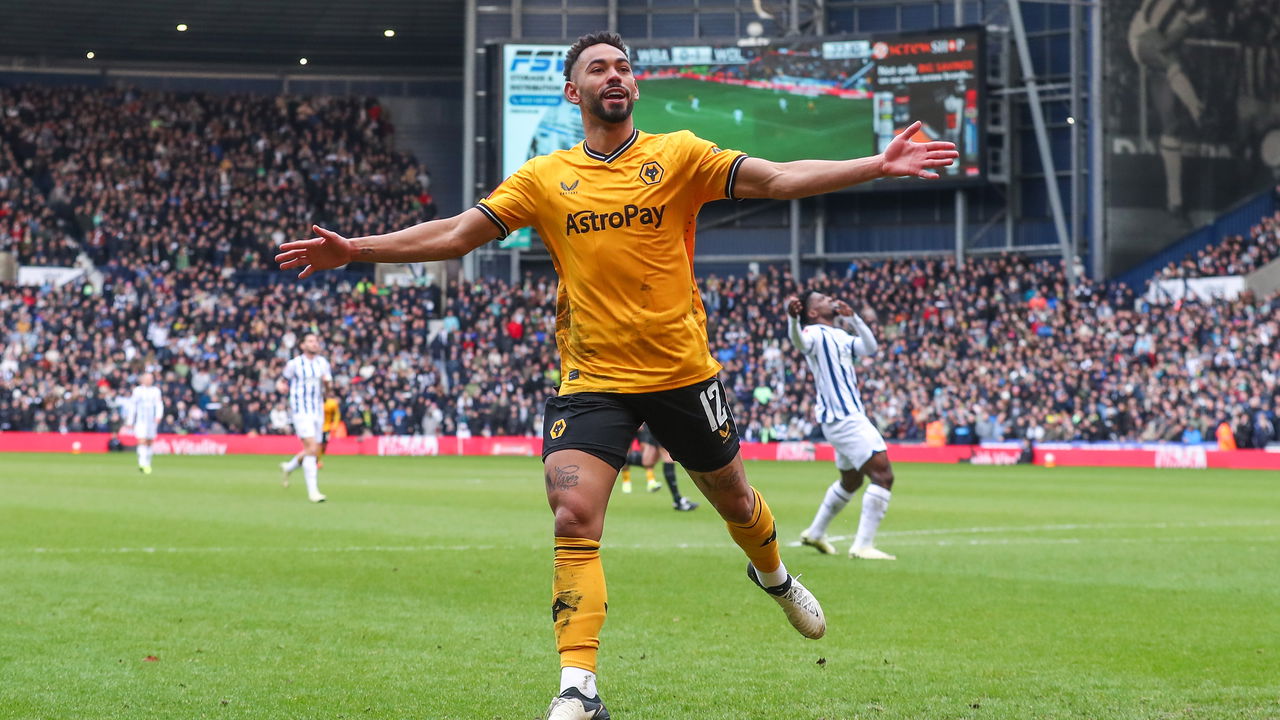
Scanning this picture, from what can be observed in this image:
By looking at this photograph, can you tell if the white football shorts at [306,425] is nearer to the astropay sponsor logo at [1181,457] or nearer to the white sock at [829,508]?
the white sock at [829,508]

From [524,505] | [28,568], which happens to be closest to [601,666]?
[28,568]

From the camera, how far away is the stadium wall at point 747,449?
35.6 m

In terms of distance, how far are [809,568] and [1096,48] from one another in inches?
1503

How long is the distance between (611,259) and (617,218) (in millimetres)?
174

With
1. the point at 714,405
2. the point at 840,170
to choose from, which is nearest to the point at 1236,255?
the point at 714,405

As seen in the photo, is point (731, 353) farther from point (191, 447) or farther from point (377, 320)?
point (191, 447)

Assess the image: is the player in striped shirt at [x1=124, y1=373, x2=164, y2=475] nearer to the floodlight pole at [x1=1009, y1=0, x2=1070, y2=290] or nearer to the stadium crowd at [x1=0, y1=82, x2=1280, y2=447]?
the stadium crowd at [x1=0, y1=82, x2=1280, y2=447]

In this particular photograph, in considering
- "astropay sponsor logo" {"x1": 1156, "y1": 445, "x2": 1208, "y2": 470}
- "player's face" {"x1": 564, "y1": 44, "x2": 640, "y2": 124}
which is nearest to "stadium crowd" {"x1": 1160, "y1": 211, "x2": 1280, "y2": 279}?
"astropay sponsor logo" {"x1": 1156, "y1": 445, "x2": 1208, "y2": 470}

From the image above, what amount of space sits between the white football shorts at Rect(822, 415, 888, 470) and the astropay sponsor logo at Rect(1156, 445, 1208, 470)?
23697 millimetres

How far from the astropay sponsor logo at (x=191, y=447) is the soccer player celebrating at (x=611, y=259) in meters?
38.2

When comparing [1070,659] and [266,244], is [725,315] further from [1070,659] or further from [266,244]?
Answer: [1070,659]

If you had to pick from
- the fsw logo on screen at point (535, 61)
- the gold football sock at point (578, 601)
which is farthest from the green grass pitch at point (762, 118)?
the gold football sock at point (578, 601)

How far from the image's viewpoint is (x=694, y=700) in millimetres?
6789

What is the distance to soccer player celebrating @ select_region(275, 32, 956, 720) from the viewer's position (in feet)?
20.1
